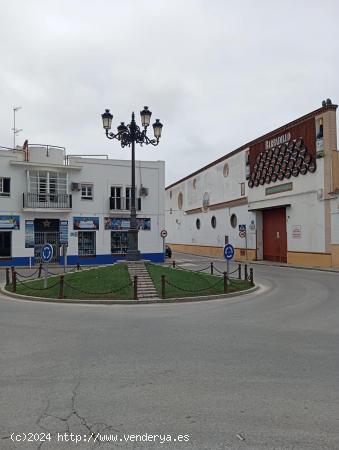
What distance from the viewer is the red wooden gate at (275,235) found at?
33031 millimetres

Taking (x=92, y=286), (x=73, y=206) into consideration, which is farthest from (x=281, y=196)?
(x=92, y=286)

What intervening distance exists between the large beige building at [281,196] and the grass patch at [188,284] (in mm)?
9080

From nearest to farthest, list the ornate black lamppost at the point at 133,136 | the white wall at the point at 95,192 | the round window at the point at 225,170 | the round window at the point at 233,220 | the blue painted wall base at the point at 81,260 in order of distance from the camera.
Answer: the ornate black lamppost at the point at 133,136, the blue painted wall base at the point at 81,260, the white wall at the point at 95,192, the round window at the point at 233,220, the round window at the point at 225,170

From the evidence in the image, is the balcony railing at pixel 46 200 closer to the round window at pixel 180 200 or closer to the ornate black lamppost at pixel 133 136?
the ornate black lamppost at pixel 133 136

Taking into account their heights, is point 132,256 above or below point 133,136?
below

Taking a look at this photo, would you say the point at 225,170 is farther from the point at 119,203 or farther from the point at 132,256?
the point at 132,256

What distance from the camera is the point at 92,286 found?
50.2 ft

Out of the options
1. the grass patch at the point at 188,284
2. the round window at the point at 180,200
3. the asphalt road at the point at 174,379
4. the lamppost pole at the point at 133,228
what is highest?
the round window at the point at 180,200

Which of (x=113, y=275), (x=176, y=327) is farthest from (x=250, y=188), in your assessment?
(x=176, y=327)

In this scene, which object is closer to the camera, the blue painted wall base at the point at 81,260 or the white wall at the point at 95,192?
the blue painted wall base at the point at 81,260

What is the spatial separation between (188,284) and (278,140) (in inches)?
826

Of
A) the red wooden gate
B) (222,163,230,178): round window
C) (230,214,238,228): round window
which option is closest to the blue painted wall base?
the red wooden gate

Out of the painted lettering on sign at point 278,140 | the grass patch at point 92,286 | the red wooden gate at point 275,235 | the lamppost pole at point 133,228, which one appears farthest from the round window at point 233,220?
the grass patch at point 92,286

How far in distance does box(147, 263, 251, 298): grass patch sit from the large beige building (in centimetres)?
908
